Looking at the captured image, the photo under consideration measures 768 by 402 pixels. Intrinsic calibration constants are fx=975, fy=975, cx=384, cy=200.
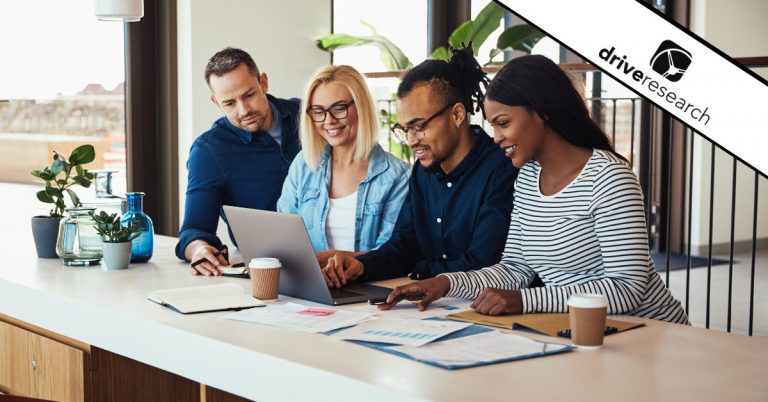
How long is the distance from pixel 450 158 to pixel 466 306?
1.88 feet

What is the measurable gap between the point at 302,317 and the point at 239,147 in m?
1.40

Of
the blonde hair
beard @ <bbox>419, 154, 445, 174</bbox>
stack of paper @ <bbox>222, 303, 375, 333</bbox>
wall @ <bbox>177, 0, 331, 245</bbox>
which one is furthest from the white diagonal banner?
wall @ <bbox>177, 0, 331, 245</bbox>

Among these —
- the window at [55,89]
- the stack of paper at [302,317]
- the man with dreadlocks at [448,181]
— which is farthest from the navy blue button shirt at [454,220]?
the window at [55,89]

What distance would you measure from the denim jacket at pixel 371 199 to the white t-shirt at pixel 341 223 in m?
0.01

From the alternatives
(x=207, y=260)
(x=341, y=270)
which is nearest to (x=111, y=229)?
(x=207, y=260)

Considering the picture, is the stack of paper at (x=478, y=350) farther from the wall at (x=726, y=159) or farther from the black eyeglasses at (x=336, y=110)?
the wall at (x=726, y=159)

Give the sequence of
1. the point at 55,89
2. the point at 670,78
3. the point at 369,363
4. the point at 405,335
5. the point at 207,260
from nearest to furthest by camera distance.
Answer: the point at 369,363
the point at 405,335
the point at 207,260
the point at 670,78
the point at 55,89

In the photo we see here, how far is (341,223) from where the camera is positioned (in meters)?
2.88

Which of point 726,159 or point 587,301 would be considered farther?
point 726,159

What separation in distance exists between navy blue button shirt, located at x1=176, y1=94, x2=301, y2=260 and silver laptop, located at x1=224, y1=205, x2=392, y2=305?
825 millimetres

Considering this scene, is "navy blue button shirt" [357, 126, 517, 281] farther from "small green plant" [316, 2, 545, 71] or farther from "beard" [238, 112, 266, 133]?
"small green plant" [316, 2, 545, 71]

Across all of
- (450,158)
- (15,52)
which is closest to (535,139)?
(450,158)

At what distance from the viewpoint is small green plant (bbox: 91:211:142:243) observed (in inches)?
104

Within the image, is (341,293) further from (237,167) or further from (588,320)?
(237,167)
